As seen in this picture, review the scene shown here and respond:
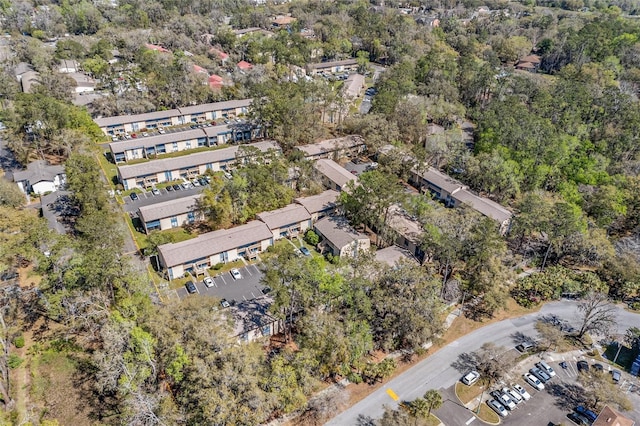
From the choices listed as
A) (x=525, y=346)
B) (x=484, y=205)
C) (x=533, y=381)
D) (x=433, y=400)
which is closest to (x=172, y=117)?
(x=484, y=205)

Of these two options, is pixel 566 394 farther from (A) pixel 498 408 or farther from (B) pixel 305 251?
(B) pixel 305 251

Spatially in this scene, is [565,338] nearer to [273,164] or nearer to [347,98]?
[273,164]

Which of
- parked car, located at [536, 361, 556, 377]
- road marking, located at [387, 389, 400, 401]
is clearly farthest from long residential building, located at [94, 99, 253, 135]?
parked car, located at [536, 361, 556, 377]

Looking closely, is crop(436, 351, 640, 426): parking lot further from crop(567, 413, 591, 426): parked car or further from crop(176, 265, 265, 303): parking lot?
crop(176, 265, 265, 303): parking lot

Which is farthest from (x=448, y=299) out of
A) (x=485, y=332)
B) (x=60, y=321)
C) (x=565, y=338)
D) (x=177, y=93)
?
(x=177, y=93)

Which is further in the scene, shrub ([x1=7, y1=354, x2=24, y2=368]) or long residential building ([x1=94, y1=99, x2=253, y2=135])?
long residential building ([x1=94, y1=99, x2=253, y2=135])
